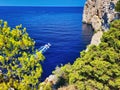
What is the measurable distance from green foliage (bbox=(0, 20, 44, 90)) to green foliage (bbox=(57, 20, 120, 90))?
8642 mm

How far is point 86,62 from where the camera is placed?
3644 cm

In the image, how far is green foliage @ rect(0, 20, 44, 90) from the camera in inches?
1080

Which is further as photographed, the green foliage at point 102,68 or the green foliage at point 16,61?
the green foliage at point 102,68

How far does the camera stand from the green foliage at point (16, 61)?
27438 millimetres

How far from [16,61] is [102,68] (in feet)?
36.5

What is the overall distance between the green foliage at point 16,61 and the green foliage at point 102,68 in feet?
28.4

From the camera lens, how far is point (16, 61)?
1105 inches

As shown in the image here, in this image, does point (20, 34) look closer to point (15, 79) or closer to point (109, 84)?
point (15, 79)

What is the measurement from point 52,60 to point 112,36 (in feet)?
150

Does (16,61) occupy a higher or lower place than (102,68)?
higher

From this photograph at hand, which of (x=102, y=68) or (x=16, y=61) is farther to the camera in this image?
(x=102, y=68)

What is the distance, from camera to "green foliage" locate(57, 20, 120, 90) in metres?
34.3

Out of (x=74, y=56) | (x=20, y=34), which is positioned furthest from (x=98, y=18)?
(x=20, y=34)

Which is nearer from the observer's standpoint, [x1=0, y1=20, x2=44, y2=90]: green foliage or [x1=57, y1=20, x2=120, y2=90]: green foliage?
[x1=0, y1=20, x2=44, y2=90]: green foliage
